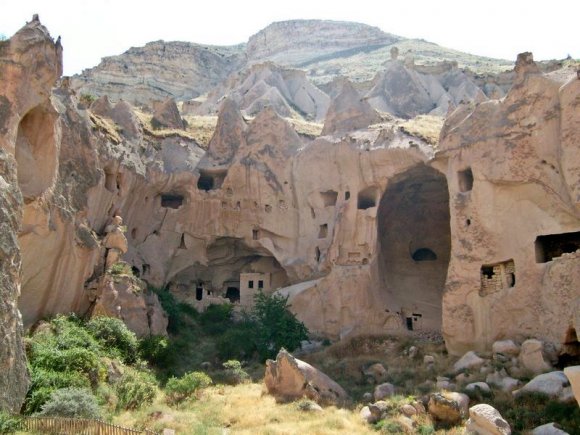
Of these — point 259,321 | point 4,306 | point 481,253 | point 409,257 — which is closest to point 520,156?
point 481,253

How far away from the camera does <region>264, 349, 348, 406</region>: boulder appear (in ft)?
57.5

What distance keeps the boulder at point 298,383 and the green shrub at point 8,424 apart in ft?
24.0

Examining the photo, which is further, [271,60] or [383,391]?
[271,60]

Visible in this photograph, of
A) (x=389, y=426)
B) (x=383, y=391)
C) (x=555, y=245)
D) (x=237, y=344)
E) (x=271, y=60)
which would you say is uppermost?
(x=271, y=60)

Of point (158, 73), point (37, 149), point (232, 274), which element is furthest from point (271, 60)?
point (37, 149)

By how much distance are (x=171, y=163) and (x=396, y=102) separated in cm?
2109

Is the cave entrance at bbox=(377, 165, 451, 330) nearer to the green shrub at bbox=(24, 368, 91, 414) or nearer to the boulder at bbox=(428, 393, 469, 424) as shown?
the boulder at bbox=(428, 393, 469, 424)

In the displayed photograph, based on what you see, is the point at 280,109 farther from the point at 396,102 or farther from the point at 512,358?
the point at 512,358

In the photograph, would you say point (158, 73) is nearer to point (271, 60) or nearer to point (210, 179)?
point (271, 60)

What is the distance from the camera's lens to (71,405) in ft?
46.1

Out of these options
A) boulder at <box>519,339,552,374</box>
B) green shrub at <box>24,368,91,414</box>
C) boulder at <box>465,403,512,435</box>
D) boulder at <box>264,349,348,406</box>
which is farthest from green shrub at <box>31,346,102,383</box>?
boulder at <box>519,339,552,374</box>

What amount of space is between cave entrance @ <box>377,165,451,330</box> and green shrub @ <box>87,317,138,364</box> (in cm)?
1148

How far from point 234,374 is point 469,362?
7.39 meters

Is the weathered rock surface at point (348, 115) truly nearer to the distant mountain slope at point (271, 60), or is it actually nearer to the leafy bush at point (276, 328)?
the leafy bush at point (276, 328)
